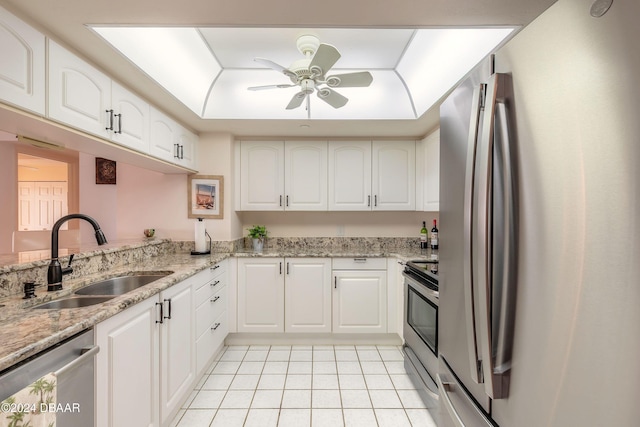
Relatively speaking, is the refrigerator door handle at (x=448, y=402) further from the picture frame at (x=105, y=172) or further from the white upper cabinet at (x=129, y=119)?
the picture frame at (x=105, y=172)

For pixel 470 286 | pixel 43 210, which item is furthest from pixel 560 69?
pixel 43 210

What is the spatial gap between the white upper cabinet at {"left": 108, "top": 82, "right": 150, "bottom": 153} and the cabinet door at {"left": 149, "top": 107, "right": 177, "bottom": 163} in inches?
2.6

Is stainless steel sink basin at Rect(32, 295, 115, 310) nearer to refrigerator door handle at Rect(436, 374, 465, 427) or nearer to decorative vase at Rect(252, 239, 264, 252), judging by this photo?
refrigerator door handle at Rect(436, 374, 465, 427)

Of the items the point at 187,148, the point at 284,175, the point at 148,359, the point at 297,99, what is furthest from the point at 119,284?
the point at 284,175

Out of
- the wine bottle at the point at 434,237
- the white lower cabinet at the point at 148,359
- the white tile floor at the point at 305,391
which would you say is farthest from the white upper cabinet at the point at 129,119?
the wine bottle at the point at 434,237

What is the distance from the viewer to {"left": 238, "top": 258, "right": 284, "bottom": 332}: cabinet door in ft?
9.98

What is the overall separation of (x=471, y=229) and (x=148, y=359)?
1.70 meters

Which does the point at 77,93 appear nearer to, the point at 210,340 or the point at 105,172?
the point at 210,340

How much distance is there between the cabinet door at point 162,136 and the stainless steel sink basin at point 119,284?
3.01 feet

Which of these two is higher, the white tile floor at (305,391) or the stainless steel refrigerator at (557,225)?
the stainless steel refrigerator at (557,225)

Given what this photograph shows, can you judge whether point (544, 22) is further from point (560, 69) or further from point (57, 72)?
point (57, 72)

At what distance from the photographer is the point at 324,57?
5.50 ft

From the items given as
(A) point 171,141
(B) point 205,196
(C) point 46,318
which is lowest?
(C) point 46,318

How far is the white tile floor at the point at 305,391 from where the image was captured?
1.93 meters
